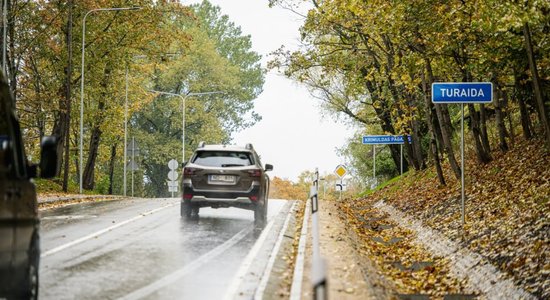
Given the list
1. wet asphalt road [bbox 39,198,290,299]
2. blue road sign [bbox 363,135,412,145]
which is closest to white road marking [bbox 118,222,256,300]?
wet asphalt road [bbox 39,198,290,299]

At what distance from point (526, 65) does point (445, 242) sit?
577cm

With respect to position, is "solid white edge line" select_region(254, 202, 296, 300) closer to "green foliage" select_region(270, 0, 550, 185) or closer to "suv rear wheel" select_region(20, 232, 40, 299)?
"suv rear wheel" select_region(20, 232, 40, 299)

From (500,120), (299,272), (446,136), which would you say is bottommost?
(299,272)

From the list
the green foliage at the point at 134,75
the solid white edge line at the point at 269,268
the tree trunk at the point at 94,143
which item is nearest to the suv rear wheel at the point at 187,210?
the solid white edge line at the point at 269,268

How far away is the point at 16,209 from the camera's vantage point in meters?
6.53

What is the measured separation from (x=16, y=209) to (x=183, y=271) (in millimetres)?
4632

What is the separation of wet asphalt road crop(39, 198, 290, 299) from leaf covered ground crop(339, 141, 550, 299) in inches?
103

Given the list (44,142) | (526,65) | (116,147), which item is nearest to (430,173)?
(526,65)

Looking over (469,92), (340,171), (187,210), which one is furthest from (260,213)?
(340,171)

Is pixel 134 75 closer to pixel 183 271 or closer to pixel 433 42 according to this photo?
pixel 433 42

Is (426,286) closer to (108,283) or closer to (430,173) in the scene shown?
(108,283)

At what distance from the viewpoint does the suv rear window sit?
17750 millimetres

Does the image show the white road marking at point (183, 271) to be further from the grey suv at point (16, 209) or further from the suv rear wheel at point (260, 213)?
the suv rear wheel at point (260, 213)

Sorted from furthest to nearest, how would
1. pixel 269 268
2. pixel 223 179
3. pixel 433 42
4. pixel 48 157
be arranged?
pixel 433 42, pixel 223 179, pixel 269 268, pixel 48 157
